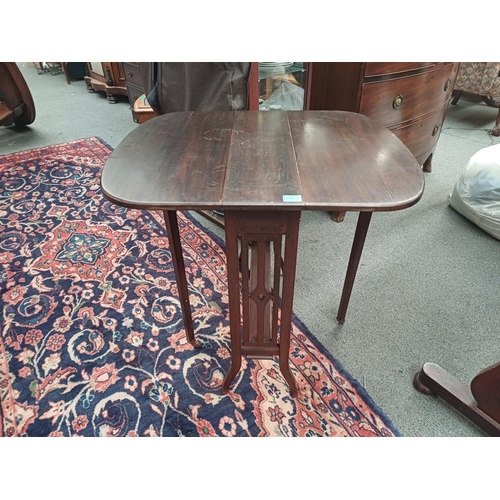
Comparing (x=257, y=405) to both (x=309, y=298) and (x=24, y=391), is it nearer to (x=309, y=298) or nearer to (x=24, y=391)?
(x=309, y=298)

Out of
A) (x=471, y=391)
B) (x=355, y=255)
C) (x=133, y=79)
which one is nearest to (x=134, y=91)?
(x=133, y=79)

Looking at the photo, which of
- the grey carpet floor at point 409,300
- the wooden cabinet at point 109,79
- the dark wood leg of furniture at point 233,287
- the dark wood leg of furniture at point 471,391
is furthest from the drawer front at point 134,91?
the dark wood leg of furniture at point 471,391

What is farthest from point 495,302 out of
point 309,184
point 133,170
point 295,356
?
point 133,170

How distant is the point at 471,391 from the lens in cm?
107

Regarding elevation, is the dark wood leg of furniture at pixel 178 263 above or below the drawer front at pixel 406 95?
below

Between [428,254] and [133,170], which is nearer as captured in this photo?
[133,170]

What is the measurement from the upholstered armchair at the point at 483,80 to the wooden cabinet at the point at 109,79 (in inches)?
129

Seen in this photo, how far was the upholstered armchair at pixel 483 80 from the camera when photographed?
295cm

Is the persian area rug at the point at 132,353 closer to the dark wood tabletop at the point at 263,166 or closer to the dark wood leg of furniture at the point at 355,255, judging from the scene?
the dark wood leg of furniture at the point at 355,255

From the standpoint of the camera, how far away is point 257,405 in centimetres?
117

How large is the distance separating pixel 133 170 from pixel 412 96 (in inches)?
64.9

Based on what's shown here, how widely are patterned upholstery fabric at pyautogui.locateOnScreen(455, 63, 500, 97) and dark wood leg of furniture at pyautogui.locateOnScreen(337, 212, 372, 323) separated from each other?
2.75m

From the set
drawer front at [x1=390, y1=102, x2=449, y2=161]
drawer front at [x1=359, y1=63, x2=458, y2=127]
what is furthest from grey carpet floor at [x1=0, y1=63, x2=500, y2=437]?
drawer front at [x1=359, y1=63, x2=458, y2=127]

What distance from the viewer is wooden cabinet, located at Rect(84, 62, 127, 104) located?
3.60 metres
